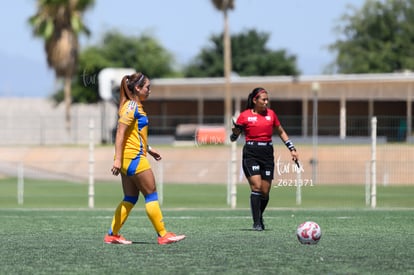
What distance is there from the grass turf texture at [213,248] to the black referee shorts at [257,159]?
2.68 ft

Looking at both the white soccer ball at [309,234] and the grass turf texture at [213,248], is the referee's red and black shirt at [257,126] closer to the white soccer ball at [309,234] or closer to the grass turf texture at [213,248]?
the grass turf texture at [213,248]

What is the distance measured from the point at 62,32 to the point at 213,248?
174ft

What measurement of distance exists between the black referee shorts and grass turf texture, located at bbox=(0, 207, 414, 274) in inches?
32.2

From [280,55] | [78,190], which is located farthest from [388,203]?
[280,55]

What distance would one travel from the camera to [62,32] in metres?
65.0

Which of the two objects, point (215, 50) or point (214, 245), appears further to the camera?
point (215, 50)

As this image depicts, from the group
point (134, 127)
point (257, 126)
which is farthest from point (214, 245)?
point (257, 126)

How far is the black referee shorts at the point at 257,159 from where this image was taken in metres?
16.4

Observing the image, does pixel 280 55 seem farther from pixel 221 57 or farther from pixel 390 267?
pixel 390 267

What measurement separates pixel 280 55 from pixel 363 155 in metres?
65.3

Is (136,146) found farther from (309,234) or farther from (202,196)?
(202,196)

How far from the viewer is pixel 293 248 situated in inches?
518

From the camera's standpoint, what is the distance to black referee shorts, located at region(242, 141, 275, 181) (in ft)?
53.8

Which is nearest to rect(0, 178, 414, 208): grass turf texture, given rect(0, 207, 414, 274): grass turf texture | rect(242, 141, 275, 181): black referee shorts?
rect(0, 207, 414, 274): grass turf texture
